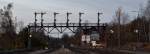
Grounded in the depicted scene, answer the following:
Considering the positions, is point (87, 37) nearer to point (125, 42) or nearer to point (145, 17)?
point (145, 17)

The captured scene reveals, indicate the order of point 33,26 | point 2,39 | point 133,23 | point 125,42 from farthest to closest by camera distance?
point 133,23, point 125,42, point 33,26, point 2,39

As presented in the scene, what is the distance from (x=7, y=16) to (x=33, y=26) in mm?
9026

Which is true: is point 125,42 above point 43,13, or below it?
below

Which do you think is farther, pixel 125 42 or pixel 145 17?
pixel 125 42

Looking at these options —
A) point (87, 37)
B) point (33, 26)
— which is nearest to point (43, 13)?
point (33, 26)

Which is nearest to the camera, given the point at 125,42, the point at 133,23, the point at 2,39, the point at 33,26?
the point at 2,39

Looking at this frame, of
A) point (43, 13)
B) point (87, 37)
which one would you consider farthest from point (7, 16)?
point (87, 37)

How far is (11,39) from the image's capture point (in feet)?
327

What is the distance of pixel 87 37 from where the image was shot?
43.5 metres

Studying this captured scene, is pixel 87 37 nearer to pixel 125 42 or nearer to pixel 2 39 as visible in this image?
pixel 2 39

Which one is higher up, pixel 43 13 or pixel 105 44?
pixel 43 13

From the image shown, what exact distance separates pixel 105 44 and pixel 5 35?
4020 centimetres

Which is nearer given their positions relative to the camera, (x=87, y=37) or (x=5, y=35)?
(x=87, y=37)

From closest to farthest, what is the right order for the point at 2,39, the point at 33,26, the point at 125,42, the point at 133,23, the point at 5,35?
the point at 2,39, the point at 5,35, the point at 33,26, the point at 125,42, the point at 133,23
